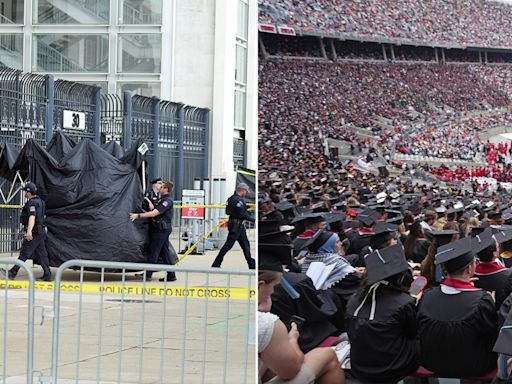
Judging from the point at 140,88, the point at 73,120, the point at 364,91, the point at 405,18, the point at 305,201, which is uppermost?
the point at 140,88

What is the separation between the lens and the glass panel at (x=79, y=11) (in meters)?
23.8

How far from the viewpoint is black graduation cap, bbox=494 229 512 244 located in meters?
3.37

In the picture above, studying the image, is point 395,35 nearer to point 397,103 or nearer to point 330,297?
point 397,103

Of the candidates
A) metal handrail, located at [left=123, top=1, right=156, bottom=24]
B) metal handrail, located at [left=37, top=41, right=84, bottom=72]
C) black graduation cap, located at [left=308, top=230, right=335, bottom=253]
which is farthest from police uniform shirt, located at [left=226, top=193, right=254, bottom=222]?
metal handrail, located at [left=37, top=41, right=84, bottom=72]

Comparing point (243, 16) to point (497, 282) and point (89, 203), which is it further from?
point (89, 203)

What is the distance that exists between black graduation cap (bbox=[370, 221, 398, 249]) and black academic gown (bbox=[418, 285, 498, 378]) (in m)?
0.99

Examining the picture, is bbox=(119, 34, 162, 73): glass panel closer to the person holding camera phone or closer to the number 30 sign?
the number 30 sign

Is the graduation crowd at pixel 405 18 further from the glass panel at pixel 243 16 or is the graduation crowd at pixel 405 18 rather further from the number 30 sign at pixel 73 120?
the number 30 sign at pixel 73 120

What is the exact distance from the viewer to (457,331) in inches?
129

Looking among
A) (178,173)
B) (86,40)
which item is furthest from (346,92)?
(86,40)

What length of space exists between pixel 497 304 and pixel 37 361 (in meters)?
3.65

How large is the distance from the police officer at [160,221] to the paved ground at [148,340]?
107 inches

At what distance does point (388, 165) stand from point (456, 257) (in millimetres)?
736

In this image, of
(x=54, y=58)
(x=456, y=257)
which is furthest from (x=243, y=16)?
(x=54, y=58)
